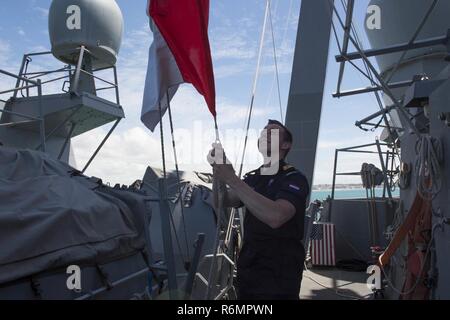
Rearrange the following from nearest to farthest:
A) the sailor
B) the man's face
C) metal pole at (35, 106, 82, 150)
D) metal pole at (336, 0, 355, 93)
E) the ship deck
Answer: the sailor, the man's face, metal pole at (336, 0, 355, 93), the ship deck, metal pole at (35, 106, 82, 150)

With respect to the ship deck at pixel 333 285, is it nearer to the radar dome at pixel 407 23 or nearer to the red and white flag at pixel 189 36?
the red and white flag at pixel 189 36

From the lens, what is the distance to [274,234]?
251 cm

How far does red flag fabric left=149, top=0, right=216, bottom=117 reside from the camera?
273cm

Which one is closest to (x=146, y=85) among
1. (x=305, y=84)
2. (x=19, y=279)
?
(x=19, y=279)

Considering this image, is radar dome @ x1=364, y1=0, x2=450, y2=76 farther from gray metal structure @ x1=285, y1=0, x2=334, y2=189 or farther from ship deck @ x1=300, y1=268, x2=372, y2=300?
ship deck @ x1=300, y1=268, x2=372, y2=300

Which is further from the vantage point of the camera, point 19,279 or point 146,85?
point 146,85

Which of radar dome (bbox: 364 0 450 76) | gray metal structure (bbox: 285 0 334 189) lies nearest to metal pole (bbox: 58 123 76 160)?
gray metal structure (bbox: 285 0 334 189)

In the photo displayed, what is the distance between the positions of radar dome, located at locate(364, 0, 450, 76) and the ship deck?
222 inches

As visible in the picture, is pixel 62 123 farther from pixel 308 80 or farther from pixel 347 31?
pixel 347 31

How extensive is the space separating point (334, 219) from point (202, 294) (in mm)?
7166

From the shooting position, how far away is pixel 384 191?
926 centimetres

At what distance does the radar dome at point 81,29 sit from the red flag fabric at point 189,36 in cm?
1042

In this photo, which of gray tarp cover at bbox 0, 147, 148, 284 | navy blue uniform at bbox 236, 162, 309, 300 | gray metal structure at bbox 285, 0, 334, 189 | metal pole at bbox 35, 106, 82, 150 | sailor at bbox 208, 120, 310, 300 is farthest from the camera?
metal pole at bbox 35, 106, 82, 150
